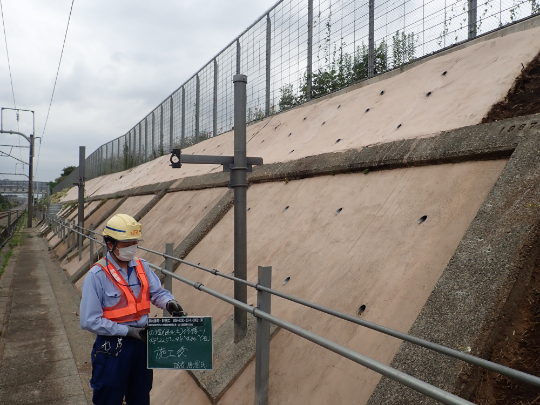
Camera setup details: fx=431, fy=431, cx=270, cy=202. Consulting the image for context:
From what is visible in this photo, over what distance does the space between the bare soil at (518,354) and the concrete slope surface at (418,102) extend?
231 cm

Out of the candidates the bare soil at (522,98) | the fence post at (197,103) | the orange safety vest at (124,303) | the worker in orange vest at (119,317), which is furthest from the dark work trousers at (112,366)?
the fence post at (197,103)

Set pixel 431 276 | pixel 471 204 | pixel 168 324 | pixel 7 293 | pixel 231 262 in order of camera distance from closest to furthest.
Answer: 1. pixel 168 324
2. pixel 431 276
3. pixel 471 204
4. pixel 231 262
5. pixel 7 293

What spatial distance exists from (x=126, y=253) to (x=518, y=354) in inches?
94.3

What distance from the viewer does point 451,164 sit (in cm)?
375

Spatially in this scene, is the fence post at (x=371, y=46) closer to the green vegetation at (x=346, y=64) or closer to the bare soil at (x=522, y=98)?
the green vegetation at (x=346, y=64)

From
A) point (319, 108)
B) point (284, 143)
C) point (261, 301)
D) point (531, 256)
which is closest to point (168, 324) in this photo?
point (261, 301)

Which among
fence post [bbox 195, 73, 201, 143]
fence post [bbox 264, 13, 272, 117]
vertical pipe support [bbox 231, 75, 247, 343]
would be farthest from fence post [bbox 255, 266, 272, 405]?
fence post [bbox 195, 73, 201, 143]

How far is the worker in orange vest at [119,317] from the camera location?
109 inches

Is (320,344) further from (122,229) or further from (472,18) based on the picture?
(472,18)

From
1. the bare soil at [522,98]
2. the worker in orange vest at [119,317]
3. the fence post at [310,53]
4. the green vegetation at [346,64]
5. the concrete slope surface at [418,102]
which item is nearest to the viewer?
the worker in orange vest at [119,317]

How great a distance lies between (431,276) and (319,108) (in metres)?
5.89

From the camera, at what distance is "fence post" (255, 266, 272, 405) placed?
288 centimetres

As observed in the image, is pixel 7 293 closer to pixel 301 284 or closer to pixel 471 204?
pixel 301 284

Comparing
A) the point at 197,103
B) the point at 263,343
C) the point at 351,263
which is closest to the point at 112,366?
the point at 263,343
